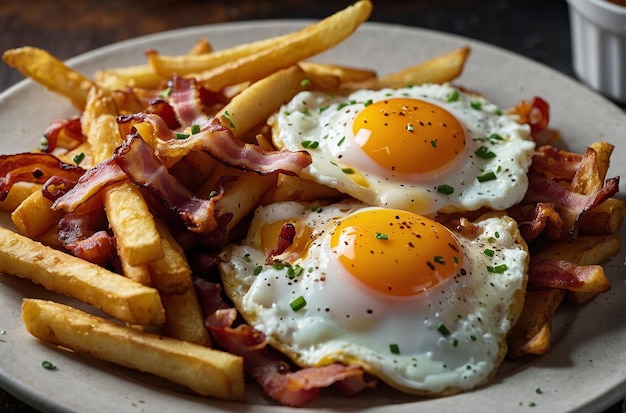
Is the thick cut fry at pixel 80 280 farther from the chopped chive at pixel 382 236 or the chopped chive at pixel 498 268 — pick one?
the chopped chive at pixel 498 268

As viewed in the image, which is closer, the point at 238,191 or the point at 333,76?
the point at 238,191

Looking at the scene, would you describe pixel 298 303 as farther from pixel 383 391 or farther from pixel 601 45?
pixel 601 45


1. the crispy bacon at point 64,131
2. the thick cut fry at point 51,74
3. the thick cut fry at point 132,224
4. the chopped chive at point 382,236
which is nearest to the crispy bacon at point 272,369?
the thick cut fry at point 132,224

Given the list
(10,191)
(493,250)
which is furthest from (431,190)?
(10,191)

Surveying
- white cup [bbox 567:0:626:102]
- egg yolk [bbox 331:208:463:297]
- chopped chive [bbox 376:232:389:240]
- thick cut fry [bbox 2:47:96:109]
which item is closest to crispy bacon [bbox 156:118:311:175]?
egg yolk [bbox 331:208:463:297]

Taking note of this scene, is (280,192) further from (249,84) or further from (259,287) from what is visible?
(249,84)

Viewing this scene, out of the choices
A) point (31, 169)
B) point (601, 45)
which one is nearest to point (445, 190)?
point (31, 169)
